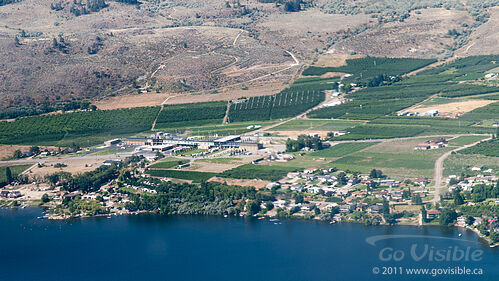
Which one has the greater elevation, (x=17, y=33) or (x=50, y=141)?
(x=17, y=33)

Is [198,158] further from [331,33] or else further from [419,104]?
[331,33]

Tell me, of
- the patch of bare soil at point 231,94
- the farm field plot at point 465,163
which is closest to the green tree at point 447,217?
the farm field plot at point 465,163

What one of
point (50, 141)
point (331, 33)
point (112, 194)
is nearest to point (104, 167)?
point (112, 194)

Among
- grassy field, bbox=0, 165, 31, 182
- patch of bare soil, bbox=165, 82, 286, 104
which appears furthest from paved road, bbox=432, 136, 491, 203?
grassy field, bbox=0, 165, 31, 182

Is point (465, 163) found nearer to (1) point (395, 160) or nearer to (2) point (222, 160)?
(1) point (395, 160)

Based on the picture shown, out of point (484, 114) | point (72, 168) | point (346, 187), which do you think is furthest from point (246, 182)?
point (484, 114)

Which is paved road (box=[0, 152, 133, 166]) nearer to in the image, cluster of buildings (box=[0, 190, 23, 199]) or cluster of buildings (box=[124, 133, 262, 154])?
cluster of buildings (box=[124, 133, 262, 154])

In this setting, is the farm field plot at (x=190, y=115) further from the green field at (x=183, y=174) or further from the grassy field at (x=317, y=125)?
the green field at (x=183, y=174)
